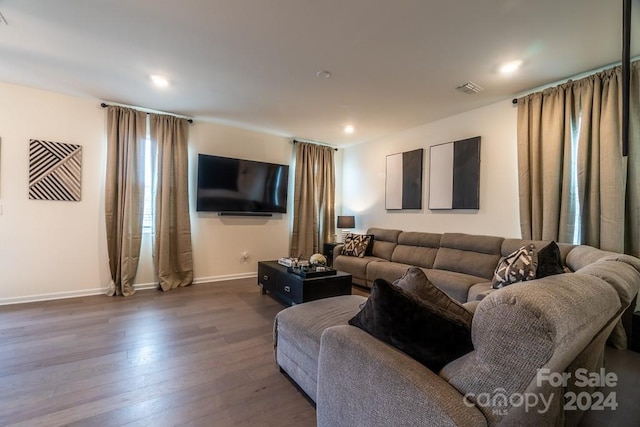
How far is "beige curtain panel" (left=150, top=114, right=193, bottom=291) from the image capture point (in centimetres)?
387

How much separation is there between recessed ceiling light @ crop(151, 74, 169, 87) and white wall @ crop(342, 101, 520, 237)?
11.3 feet

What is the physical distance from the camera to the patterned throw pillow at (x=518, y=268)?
88.0 inches

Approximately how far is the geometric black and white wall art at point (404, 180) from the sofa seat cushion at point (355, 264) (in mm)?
1034

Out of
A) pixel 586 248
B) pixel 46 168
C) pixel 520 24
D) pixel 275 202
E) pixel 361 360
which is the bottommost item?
pixel 361 360

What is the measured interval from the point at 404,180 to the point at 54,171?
4.75 metres

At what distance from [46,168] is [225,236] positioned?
2.31 metres

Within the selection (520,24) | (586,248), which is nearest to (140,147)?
(520,24)

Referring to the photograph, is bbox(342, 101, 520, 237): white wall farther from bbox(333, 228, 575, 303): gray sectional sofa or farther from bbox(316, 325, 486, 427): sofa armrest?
bbox(316, 325, 486, 427): sofa armrest

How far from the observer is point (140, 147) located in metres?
3.75

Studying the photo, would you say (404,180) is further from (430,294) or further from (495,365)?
(495,365)

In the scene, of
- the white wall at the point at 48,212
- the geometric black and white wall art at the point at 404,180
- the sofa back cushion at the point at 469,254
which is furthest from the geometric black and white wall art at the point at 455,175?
the white wall at the point at 48,212

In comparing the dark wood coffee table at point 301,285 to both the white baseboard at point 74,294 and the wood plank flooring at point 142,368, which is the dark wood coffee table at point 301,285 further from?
the white baseboard at point 74,294

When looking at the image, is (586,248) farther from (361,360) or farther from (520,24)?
(361,360)

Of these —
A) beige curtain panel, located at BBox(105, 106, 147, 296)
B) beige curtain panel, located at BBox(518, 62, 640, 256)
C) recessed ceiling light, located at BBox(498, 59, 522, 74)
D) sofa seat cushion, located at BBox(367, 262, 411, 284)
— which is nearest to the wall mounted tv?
beige curtain panel, located at BBox(105, 106, 147, 296)
